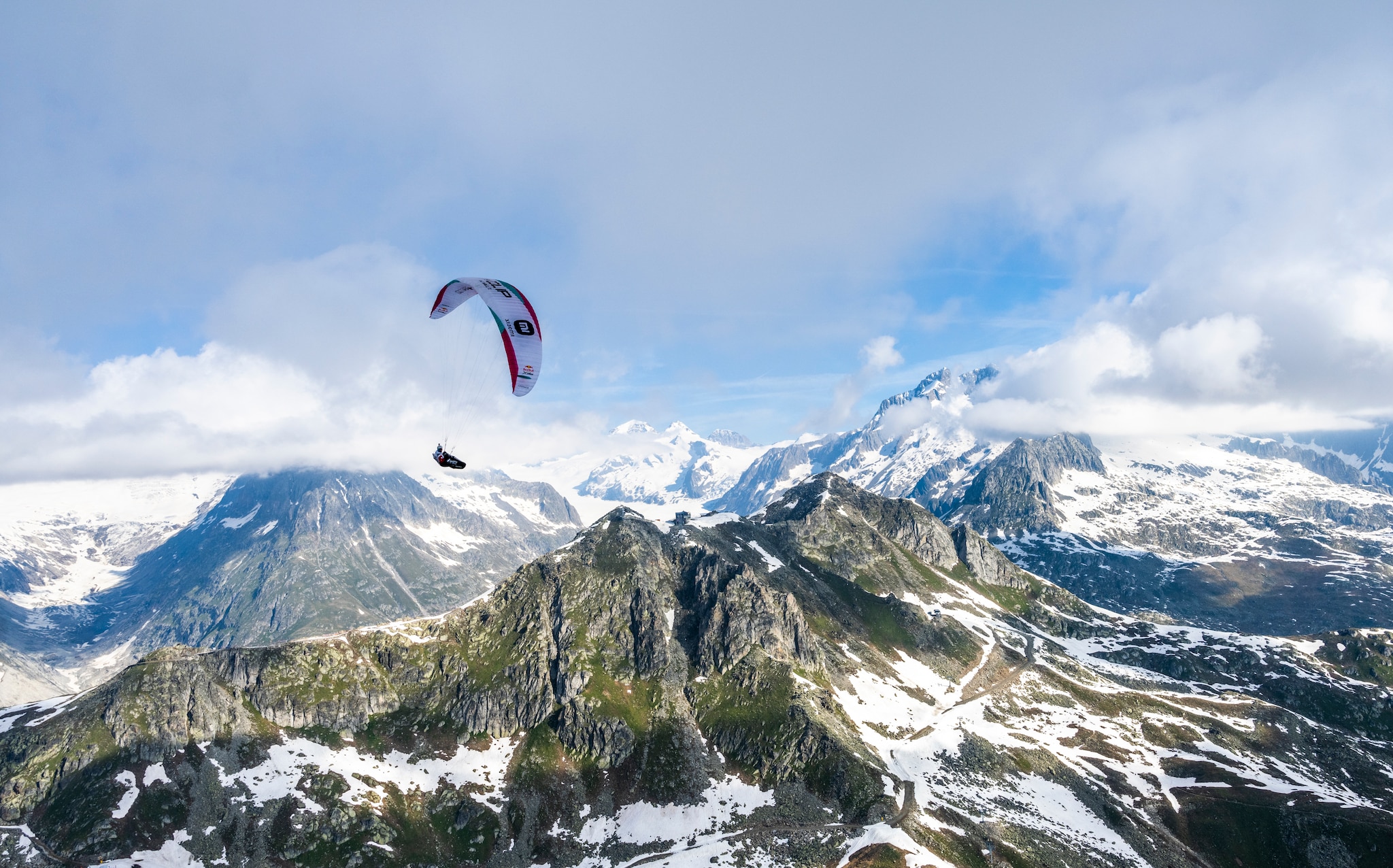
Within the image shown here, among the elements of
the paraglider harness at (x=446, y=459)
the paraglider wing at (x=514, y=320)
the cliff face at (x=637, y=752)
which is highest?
the paraglider wing at (x=514, y=320)

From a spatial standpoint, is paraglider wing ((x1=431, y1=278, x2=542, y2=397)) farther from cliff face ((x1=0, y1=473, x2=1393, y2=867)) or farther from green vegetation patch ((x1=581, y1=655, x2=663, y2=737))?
green vegetation patch ((x1=581, y1=655, x2=663, y2=737))

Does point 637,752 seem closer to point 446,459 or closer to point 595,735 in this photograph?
point 595,735

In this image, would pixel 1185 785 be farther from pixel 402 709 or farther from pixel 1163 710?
pixel 402 709

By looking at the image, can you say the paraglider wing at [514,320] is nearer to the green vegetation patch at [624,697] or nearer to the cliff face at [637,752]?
the cliff face at [637,752]

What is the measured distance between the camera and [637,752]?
146 meters

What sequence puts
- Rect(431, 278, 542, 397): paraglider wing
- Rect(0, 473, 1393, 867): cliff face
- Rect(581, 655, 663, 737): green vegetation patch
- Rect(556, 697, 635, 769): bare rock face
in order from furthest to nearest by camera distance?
Rect(581, 655, 663, 737): green vegetation patch → Rect(556, 697, 635, 769): bare rock face → Rect(0, 473, 1393, 867): cliff face → Rect(431, 278, 542, 397): paraglider wing

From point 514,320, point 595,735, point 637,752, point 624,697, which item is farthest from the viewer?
point 624,697

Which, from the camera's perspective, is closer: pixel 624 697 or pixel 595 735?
pixel 595 735

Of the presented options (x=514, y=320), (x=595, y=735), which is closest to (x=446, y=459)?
(x=514, y=320)

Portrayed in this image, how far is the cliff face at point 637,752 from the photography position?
116062 millimetres

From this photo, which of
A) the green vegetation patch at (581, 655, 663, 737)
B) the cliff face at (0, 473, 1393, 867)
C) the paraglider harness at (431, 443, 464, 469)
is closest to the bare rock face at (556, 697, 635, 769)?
the cliff face at (0, 473, 1393, 867)

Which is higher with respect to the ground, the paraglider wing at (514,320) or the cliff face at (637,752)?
the paraglider wing at (514,320)

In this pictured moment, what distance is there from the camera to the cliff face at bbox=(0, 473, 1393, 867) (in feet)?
381

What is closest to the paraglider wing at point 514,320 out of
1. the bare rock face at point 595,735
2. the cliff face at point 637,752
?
the cliff face at point 637,752
